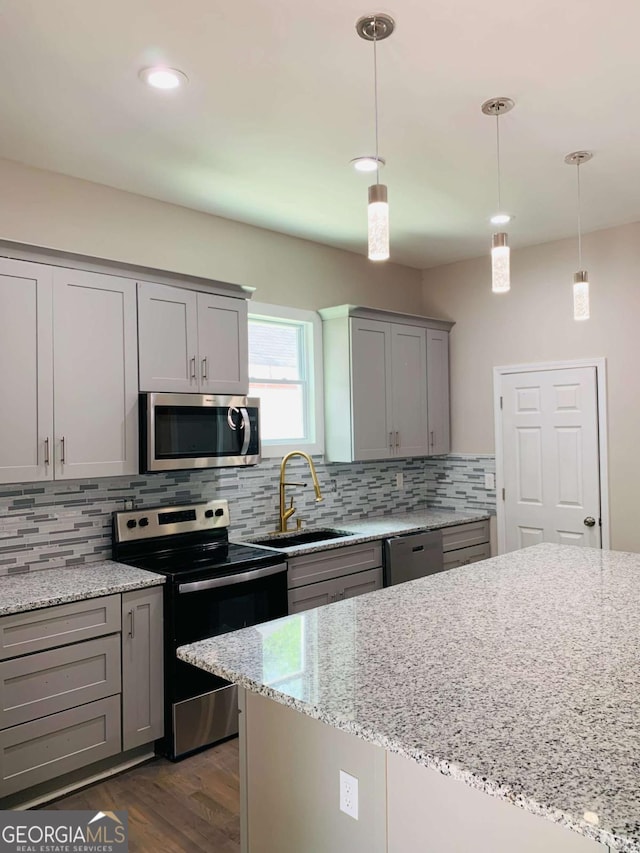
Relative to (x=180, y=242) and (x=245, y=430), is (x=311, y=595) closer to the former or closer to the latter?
(x=245, y=430)

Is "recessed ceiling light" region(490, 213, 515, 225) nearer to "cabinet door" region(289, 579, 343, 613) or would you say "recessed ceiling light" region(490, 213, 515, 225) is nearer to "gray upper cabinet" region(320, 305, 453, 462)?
"gray upper cabinet" region(320, 305, 453, 462)

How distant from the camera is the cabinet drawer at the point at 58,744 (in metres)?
2.46

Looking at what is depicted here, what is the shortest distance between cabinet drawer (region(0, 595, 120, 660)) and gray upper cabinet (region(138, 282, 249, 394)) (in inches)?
42.2

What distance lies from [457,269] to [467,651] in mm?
3928

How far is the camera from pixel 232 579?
3.09 m

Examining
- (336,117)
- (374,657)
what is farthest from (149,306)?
(374,657)

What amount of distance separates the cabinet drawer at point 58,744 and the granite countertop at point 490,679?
1.14 m

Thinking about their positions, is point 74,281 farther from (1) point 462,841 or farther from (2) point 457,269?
(2) point 457,269

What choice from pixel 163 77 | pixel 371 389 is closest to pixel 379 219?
pixel 163 77

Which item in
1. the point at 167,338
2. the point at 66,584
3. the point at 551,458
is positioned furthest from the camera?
the point at 551,458

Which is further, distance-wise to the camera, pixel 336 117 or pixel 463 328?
pixel 463 328

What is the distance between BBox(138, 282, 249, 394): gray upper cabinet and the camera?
3199mm

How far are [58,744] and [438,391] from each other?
3528mm

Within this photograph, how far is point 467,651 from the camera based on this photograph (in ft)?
5.79
